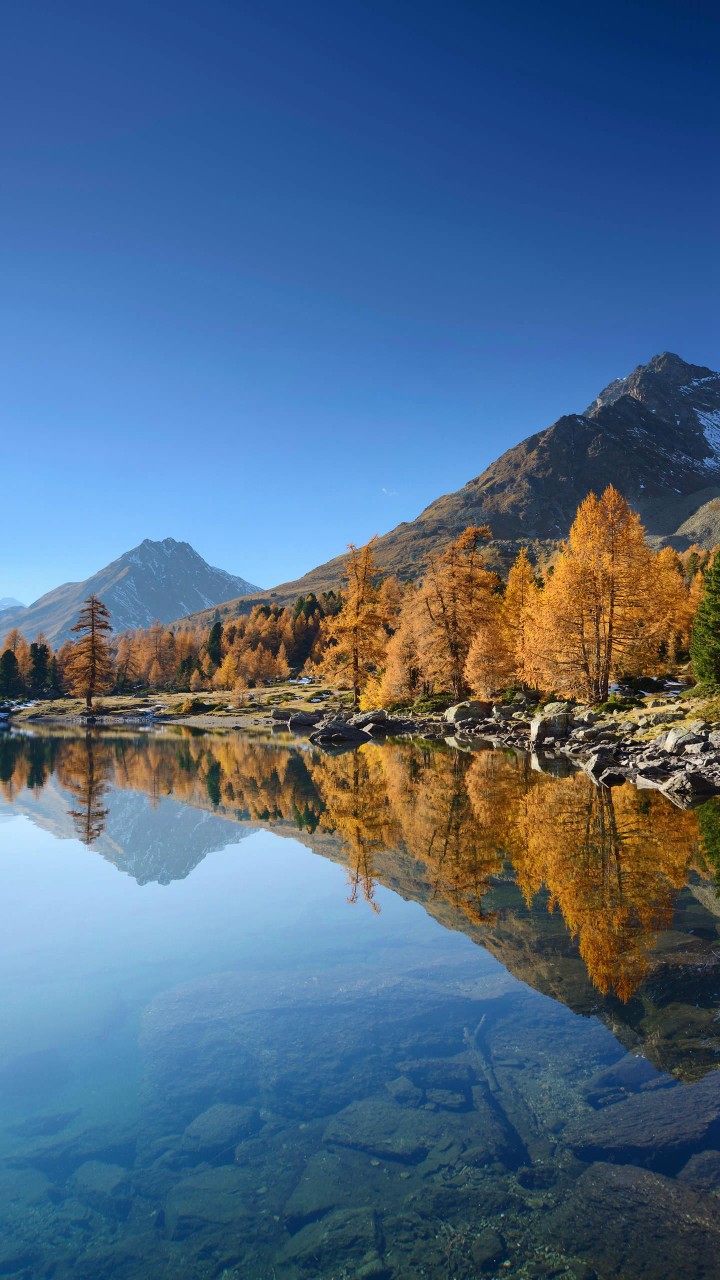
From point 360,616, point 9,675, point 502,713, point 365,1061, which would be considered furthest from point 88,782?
point 9,675

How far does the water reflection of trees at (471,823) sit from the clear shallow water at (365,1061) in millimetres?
110

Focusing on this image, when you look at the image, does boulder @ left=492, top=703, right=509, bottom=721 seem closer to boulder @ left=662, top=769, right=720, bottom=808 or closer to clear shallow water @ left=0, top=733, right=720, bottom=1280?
boulder @ left=662, top=769, right=720, bottom=808

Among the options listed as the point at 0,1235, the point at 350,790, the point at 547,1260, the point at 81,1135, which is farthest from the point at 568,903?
the point at 350,790

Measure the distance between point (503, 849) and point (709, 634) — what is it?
32206mm

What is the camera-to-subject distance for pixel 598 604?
45250 millimetres

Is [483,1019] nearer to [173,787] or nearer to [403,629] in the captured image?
[173,787]

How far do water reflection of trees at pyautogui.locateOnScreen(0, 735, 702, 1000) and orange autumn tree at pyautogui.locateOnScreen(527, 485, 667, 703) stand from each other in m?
13.3

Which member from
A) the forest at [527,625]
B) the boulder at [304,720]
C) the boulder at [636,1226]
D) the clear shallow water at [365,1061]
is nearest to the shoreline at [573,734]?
the boulder at [304,720]

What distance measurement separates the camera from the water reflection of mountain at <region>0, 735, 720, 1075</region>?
29.4 ft

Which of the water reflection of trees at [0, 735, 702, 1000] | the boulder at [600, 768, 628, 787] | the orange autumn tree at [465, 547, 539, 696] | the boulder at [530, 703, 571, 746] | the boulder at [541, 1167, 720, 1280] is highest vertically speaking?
the orange autumn tree at [465, 547, 539, 696]

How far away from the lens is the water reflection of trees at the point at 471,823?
38.3 ft

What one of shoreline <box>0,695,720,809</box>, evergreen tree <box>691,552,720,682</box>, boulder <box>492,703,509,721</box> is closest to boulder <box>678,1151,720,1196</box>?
shoreline <box>0,695,720,809</box>

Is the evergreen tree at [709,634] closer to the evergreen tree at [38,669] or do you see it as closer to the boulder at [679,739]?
the boulder at [679,739]

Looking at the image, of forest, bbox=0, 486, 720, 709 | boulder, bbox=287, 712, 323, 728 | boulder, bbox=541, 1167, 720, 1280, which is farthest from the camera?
boulder, bbox=287, 712, 323, 728
